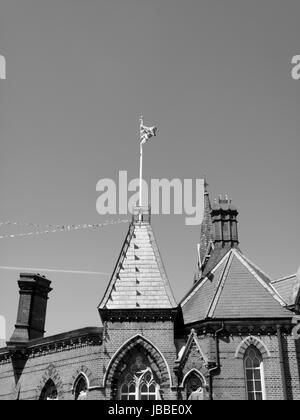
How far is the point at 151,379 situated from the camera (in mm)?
19547

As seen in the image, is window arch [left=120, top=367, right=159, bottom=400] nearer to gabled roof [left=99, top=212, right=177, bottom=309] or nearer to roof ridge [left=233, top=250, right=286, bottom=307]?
gabled roof [left=99, top=212, right=177, bottom=309]

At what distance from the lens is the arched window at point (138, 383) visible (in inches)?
763

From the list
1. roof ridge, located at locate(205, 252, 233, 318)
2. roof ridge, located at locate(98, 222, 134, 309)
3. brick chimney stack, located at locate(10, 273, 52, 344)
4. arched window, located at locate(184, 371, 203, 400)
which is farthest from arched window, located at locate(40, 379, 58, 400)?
roof ridge, located at locate(205, 252, 233, 318)

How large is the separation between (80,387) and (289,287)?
10447mm

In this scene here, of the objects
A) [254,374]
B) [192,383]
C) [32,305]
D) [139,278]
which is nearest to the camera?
[254,374]

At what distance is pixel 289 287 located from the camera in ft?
70.6

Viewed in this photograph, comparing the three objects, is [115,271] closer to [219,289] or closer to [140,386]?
[219,289]

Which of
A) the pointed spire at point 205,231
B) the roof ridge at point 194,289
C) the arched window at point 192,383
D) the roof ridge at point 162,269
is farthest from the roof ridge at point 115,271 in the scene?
the pointed spire at point 205,231

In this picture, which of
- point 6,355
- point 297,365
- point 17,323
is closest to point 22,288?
point 17,323

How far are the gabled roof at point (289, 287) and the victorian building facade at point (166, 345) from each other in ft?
0.18

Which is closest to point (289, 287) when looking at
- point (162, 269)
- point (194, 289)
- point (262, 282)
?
point (262, 282)

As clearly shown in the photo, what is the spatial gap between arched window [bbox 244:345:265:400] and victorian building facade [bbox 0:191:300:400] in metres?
0.04

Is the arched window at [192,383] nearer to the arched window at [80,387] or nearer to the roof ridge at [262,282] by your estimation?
the arched window at [80,387]

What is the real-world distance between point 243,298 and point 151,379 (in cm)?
547
